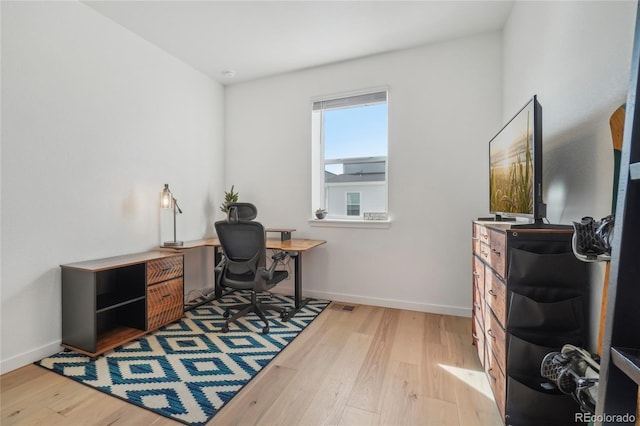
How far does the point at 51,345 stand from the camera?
7.25ft

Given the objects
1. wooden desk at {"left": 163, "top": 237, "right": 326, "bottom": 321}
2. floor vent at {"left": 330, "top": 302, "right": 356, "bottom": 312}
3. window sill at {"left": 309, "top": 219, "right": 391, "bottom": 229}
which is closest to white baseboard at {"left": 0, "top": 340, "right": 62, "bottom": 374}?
wooden desk at {"left": 163, "top": 237, "right": 326, "bottom": 321}


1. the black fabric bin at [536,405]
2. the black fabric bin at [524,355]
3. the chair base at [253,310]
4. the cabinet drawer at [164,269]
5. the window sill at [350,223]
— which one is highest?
the window sill at [350,223]

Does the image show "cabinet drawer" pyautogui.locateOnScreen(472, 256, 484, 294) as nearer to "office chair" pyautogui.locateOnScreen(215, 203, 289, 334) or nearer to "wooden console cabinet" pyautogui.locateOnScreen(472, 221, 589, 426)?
"wooden console cabinet" pyautogui.locateOnScreen(472, 221, 589, 426)

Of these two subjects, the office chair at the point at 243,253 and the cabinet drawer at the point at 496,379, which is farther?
the office chair at the point at 243,253

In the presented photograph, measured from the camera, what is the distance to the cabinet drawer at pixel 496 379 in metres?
1.47

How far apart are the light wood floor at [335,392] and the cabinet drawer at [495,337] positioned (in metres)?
0.34

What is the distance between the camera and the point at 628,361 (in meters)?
0.45

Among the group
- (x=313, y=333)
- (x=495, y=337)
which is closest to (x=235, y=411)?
(x=313, y=333)

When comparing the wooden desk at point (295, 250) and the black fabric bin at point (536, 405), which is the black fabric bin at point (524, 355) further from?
the wooden desk at point (295, 250)

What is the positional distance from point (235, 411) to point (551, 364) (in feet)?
5.14

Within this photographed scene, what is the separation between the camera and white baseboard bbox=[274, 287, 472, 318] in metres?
3.00

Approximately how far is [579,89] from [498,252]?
36.7 inches

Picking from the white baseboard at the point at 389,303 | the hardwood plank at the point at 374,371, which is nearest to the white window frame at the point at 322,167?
the white baseboard at the point at 389,303

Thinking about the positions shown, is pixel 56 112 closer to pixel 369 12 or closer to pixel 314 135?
pixel 314 135
